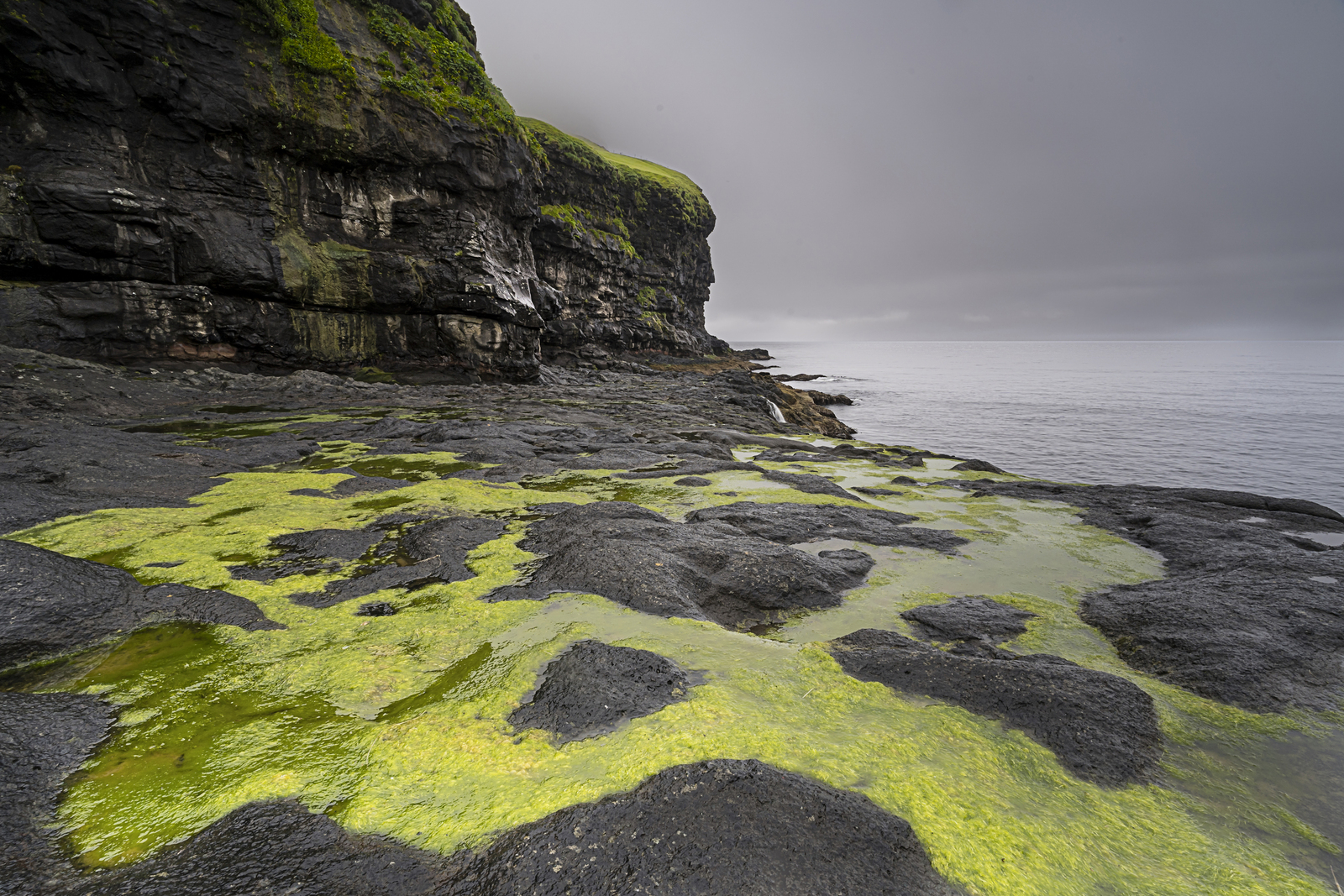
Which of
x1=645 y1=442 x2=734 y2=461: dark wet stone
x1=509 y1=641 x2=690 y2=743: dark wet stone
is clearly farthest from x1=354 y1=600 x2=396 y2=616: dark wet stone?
x1=645 y1=442 x2=734 y2=461: dark wet stone

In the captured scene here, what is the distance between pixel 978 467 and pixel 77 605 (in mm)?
14351

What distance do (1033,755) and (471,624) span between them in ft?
12.8

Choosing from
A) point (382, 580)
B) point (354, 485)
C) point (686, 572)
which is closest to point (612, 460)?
point (354, 485)

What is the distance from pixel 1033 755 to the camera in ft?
9.96

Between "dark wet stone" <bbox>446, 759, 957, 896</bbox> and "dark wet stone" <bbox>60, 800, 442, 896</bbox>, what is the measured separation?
0.92 feet

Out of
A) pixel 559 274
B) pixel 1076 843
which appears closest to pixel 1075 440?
pixel 1076 843

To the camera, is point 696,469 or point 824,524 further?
point 696,469

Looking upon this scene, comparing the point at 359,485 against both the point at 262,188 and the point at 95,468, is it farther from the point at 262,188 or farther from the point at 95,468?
the point at 262,188

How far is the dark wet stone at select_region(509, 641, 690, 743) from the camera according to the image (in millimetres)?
3195

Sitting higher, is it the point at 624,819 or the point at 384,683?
the point at 624,819

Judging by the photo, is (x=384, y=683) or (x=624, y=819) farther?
(x=384, y=683)

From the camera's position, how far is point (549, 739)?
306 cm

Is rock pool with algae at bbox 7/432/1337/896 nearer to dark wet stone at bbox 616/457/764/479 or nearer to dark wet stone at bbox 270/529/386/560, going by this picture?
dark wet stone at bbox 270/529/386/560

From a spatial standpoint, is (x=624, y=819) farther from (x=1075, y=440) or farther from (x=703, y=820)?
(x=1075, y=440)
